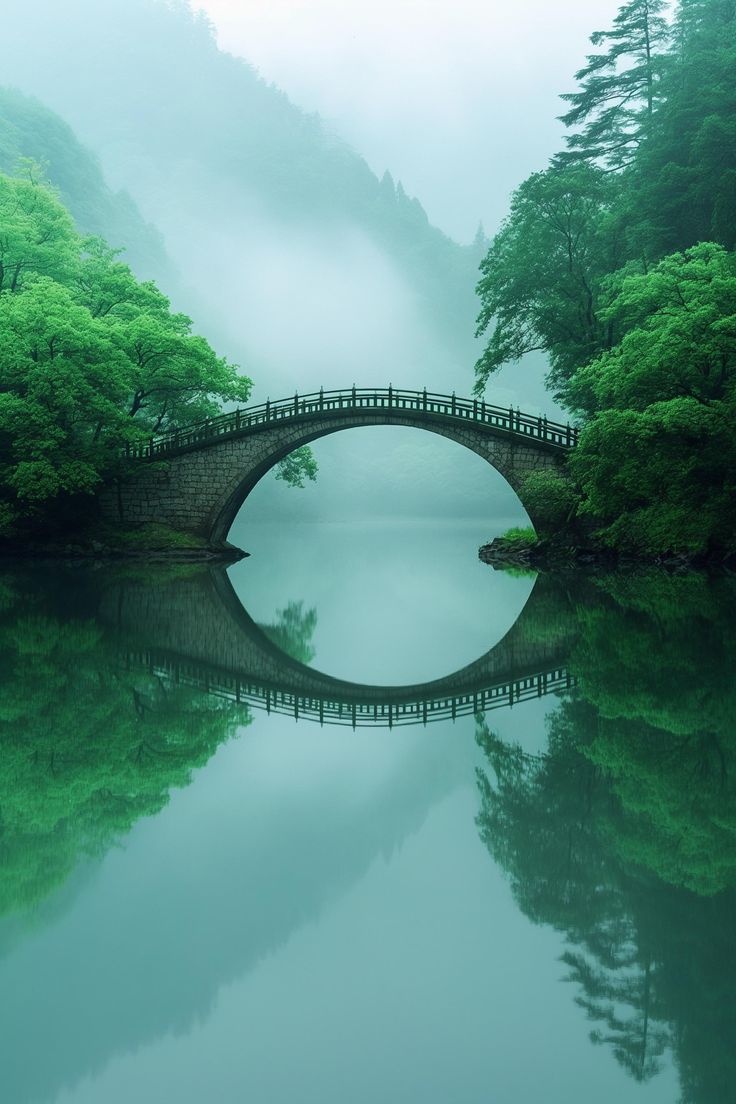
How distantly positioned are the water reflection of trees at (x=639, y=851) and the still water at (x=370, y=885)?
0.6 inches

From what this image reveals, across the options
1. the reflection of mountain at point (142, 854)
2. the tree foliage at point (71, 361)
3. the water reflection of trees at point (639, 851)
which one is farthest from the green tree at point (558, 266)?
the reflection of mountain at point (142, 854)

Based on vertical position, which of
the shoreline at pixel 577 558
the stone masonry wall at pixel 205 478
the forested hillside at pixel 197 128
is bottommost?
the shoreline at pixel 577 558

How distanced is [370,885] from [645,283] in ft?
73.0

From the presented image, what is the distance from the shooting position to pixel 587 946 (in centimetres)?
376

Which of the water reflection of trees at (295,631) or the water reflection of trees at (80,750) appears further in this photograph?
the water reflection of trees at (295,631)

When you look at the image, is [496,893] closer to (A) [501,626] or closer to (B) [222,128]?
(A) [501,626]

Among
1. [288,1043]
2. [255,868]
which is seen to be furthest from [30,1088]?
[255,868]

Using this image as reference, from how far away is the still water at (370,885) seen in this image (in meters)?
3.03

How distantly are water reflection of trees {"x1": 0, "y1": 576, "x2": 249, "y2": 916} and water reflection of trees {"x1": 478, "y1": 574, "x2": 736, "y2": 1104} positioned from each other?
2.21 metres

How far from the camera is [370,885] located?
4398 mm

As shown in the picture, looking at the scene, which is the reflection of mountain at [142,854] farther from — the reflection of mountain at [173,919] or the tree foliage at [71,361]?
the tree foliage at [71,361]

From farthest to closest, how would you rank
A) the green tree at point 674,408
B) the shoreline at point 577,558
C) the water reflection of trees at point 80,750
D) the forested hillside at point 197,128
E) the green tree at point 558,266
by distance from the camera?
the forested hillside at point 197,128 → the green tree at point 558,266 → the shoreline at point 577,558 → the green tree at point 674,408 → the water reflection of trees at point 80,750

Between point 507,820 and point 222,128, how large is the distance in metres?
166

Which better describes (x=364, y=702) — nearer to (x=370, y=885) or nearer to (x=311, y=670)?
(x=311, y=670)
